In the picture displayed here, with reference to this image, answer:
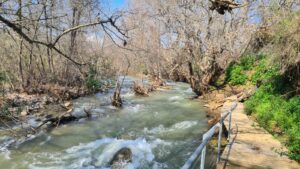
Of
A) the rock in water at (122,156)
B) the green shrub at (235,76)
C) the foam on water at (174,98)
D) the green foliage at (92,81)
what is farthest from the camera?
the green foliage at (92,81)

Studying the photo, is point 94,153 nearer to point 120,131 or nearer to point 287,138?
point 120,131

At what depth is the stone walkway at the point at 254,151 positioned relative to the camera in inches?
267

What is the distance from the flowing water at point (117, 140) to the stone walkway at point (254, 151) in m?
1.79

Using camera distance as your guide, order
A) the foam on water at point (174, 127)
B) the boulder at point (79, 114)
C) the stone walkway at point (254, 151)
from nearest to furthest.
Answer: the stone walkway at point (254, 151)
the foam on water at point (174, 127)
the boulder at point (79, 114)

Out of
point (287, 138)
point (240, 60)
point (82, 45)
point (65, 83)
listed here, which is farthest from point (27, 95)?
point (287, 138)

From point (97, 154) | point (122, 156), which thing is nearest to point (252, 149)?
point (122, 156)

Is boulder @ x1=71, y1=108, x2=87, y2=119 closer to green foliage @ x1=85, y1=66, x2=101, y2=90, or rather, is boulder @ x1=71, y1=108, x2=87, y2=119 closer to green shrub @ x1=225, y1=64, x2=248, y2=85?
green foliage @ x1=85, y1=66, x2=101, y2=90

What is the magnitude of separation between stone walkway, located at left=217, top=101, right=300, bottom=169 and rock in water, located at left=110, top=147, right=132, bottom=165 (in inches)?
115

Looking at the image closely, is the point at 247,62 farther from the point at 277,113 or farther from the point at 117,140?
the point at 117,140

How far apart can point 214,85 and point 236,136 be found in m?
13.6

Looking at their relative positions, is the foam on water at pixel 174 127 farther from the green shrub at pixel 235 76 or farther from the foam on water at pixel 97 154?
the green shrub at pixel 235 76

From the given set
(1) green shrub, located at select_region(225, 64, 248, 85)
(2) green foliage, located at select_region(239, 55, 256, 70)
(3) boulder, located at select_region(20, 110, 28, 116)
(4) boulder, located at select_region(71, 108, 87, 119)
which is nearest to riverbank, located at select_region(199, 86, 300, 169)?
(4) boulder, located at select_region(71, 108, 87, 119)

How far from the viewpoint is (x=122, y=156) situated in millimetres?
9680

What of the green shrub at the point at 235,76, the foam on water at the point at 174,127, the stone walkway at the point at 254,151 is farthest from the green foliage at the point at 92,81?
the stone walkway at the point at 254,151
